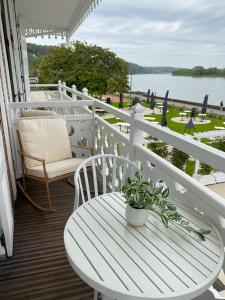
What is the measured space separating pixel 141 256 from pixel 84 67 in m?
16.0

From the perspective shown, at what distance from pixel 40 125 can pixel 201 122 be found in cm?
1801

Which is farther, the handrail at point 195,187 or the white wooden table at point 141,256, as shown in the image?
the handrail at point 195,187

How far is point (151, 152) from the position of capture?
2027 millimetres

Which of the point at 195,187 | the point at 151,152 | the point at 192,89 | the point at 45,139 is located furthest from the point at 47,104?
the point at 192,89

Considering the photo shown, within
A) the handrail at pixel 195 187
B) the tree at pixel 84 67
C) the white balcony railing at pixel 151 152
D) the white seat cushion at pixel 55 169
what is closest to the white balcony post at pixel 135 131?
the white balcony railing at pixel 151 152

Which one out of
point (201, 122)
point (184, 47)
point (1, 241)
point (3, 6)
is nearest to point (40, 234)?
point (1, 241)

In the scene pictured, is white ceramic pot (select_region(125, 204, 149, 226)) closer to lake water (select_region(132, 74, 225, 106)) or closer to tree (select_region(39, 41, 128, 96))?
tree (select_region(39, 41, 128, 96))

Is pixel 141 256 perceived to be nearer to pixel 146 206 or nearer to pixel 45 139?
pixel 146 206

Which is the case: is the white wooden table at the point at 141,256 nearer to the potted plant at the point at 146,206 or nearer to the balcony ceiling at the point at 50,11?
the potted plant at the point at 146,206

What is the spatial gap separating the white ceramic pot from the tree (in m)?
15.4

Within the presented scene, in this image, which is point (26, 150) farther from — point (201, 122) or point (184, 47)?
point (184, 47)

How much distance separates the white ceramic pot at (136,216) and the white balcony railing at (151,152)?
36 cm

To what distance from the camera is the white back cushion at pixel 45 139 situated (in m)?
2.95

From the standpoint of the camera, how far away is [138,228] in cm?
128
